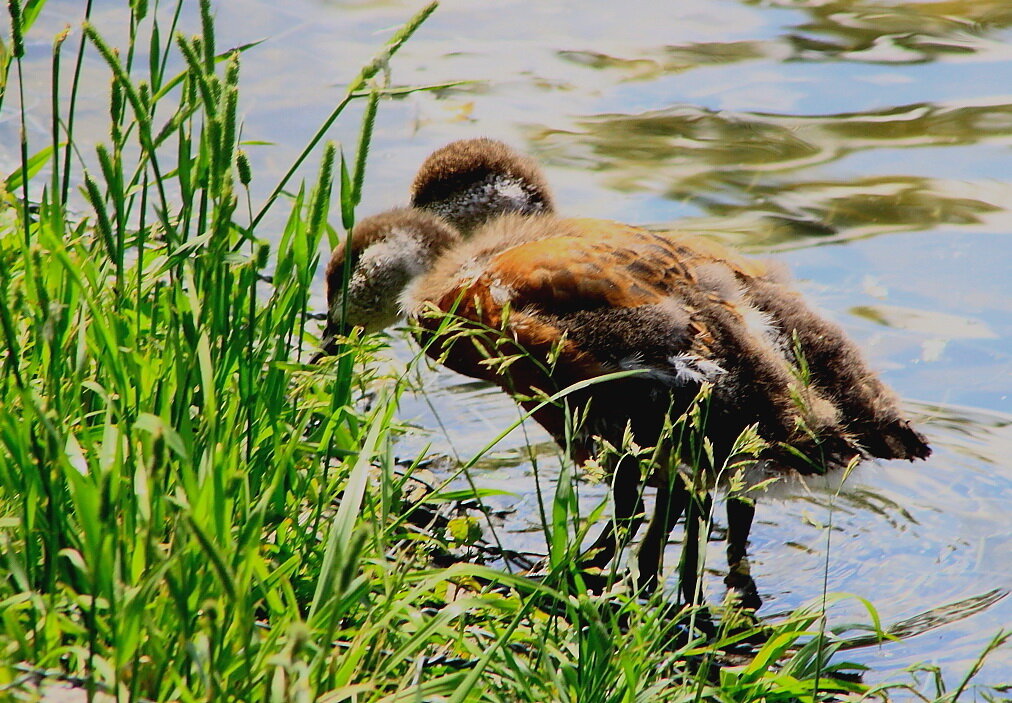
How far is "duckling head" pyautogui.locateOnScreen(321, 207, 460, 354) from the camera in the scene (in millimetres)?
4805

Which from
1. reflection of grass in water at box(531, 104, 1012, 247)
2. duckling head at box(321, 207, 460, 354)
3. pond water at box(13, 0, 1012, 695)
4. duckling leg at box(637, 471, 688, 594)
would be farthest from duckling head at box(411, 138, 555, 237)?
reflection of grass in water at box(531, 104, 1012, 247)

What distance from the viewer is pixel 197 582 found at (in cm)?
224

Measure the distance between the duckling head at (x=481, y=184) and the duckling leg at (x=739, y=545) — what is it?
5.73 feet

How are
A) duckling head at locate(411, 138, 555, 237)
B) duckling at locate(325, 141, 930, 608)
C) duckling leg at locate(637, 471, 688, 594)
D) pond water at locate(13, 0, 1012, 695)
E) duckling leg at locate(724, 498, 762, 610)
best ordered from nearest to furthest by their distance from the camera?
duckling leg at locate(637, 471, 688, 594)
duckling at locate(325, 141, 930, 608)
duckling leg at locate(724, 498, 762, 610)
pond water at locate(13, 0, 1012, 695)
duckling head at locate(411, 138, 555, 237)

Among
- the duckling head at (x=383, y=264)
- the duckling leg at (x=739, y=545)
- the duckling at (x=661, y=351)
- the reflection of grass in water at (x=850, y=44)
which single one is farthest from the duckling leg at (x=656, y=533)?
the reflection of grass in water at (x=850, y=44)

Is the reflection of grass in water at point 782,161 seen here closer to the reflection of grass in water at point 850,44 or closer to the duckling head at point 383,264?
the reflection of grass in water at point 850,44

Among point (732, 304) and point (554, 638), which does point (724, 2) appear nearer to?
point (732, 304)

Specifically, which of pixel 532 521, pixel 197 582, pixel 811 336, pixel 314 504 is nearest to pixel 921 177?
pixel 811 336

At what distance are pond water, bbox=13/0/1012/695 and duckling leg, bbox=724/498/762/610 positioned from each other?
0.09m

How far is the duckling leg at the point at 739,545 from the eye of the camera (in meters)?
4.04

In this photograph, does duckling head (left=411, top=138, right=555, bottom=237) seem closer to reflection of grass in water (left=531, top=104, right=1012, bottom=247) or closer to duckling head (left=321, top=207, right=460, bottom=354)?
duckling head (left=321, top=207, right=460, bottom=354)

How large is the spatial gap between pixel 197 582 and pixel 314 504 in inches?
29.9

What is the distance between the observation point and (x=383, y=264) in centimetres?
480

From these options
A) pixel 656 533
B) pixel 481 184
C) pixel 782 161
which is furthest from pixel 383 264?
pixel 782 161
